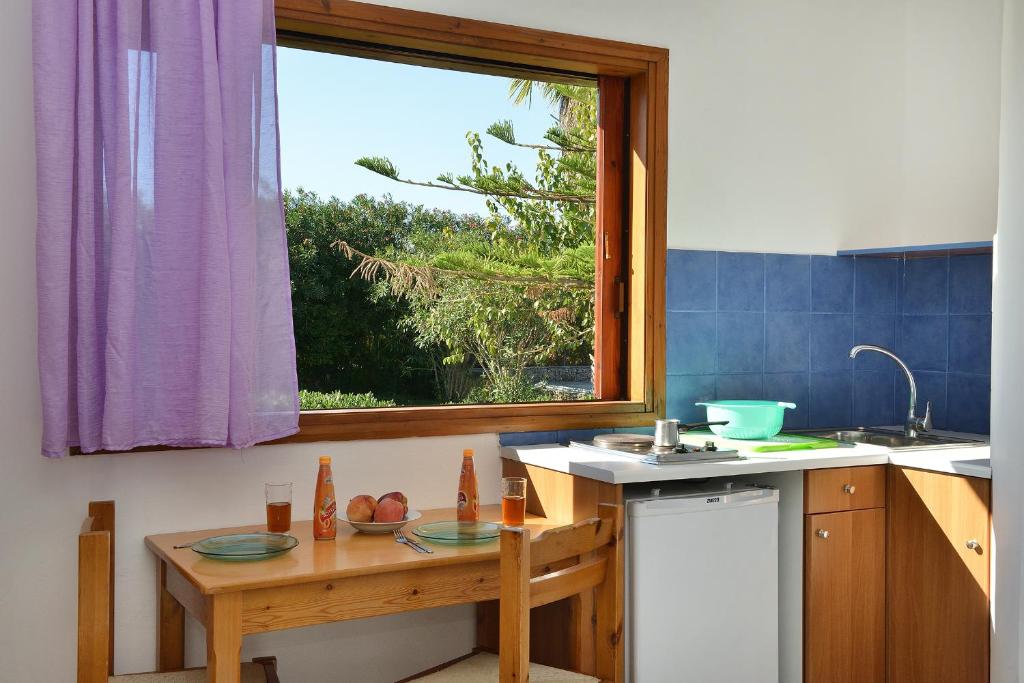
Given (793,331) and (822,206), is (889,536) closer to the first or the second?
(793,331)

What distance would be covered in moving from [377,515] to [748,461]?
1.02m

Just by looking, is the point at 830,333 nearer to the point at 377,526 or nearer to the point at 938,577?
the point at 938,577

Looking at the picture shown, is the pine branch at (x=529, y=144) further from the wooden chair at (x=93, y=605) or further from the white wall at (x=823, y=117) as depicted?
the wooden chair at (x=93, y=605)

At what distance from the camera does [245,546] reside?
234cm

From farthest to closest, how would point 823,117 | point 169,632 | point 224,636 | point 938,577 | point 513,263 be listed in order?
1. point 823,117
2. point 513,263
3. point 938,577
4. point 169,632
5. point 224,636

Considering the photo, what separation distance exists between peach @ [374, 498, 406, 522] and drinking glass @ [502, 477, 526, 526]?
0.26 m

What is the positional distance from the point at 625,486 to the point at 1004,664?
107 centimetres

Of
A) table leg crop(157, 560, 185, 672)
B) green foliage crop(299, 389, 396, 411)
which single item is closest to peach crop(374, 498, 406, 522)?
green foliage crop(299, 389, 396, 411)

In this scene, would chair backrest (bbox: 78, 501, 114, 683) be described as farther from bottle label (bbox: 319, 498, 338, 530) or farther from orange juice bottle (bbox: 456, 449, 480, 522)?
orange juice bottle (bbox: 456, 449, 480, 522)

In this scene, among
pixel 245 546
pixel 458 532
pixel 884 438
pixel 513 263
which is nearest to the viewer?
pixel 245 546

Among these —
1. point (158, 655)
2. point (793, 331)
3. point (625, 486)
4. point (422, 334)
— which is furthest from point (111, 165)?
point (793, 331)

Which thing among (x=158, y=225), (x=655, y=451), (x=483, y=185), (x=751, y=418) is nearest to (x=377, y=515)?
(x=655, y=451)

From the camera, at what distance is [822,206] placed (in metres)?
3.59

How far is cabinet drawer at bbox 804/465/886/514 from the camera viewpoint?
2854mm
